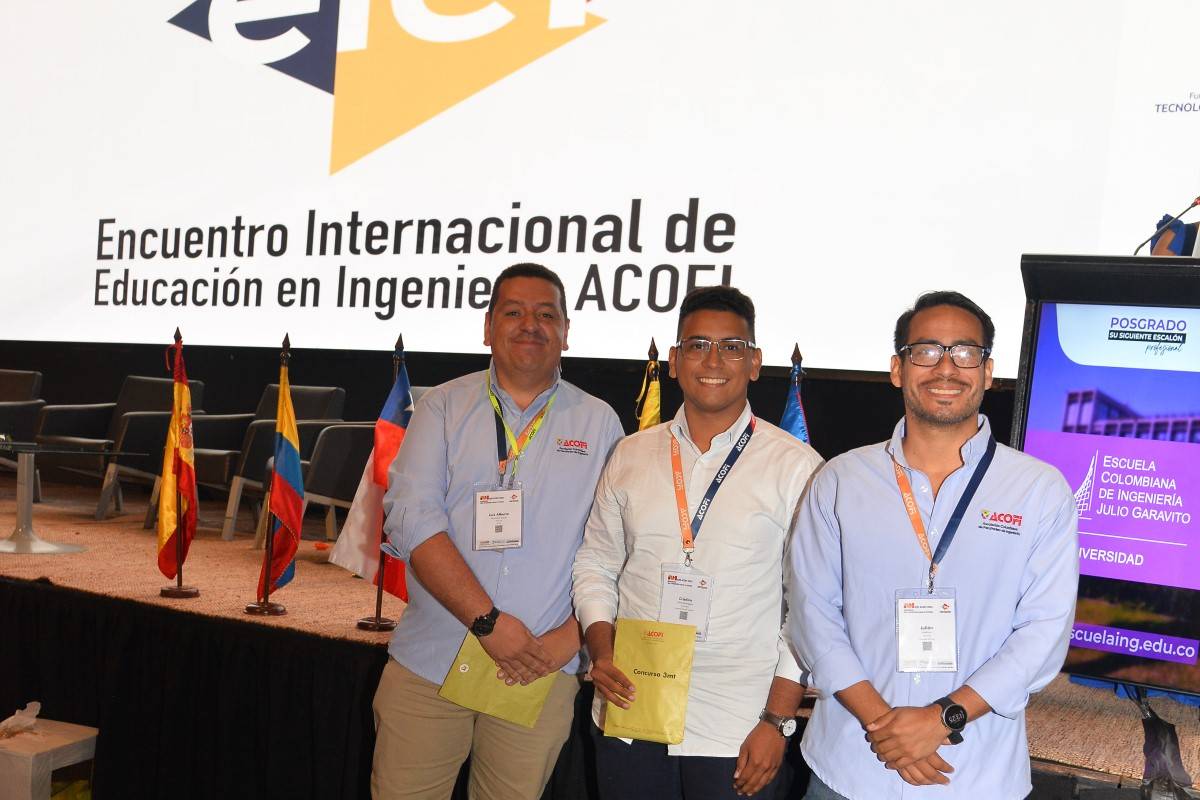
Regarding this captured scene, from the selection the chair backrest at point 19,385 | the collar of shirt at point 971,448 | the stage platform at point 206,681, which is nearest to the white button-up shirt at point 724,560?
the collar of shirt at point 971,448

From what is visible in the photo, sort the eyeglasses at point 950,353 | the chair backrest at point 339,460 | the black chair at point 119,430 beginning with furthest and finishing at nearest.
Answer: the black chair at point 119,430
the chair backrest at point 339,460
the eyeglasses at point 950,353

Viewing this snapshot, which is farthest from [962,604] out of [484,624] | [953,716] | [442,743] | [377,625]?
[377,625]

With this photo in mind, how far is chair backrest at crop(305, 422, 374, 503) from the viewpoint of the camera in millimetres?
5305

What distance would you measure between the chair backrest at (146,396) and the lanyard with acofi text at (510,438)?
468 cm

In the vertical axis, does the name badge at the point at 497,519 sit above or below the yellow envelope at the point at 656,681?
above

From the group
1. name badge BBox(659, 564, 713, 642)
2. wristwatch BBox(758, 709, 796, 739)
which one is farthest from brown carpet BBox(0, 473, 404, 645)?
wristwatch BBox(758, 709, 796, 739)

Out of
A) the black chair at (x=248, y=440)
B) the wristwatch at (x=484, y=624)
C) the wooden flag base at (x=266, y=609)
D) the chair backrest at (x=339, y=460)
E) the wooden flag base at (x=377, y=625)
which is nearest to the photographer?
the wristwatch at (x=484, y=624)

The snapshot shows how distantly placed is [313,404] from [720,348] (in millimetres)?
4562

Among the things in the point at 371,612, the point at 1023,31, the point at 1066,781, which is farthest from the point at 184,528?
the point at 1023,31

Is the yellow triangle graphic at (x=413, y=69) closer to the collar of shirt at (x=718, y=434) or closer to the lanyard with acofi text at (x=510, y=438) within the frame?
the lanyard with acofi text at (x=510, y=438)

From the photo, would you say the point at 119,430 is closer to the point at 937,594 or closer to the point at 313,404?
the point at 313,404

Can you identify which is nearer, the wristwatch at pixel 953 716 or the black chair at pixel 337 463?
the wristwatch at pixel 953 716

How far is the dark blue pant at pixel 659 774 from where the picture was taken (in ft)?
6.47

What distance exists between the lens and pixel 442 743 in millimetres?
2379
